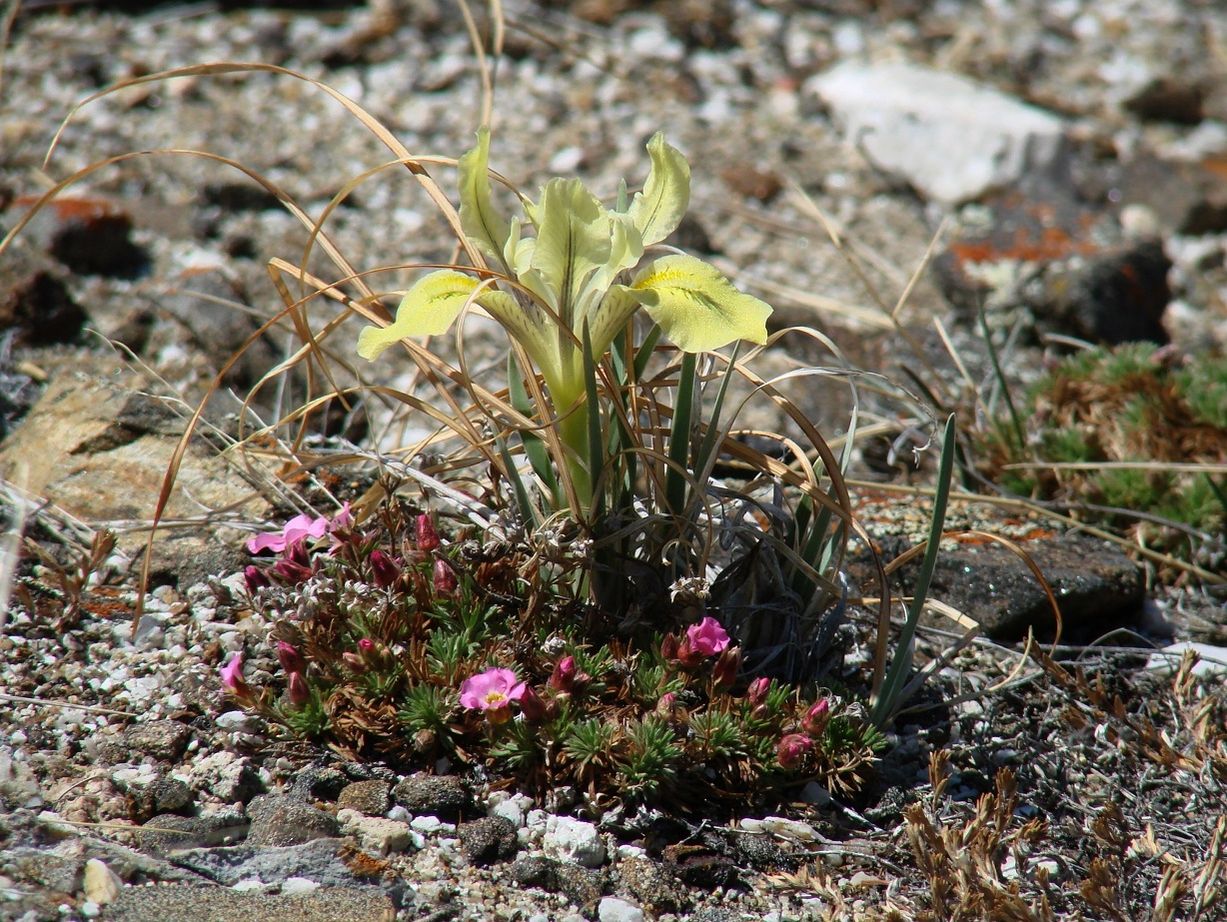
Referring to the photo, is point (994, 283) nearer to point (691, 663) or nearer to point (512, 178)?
point (512, 178)

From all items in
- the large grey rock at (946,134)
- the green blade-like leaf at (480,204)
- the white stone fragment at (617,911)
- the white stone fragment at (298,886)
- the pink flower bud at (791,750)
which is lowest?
the white stone fragment at (617,911)

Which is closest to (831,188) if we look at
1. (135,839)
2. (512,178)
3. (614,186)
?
(614,186)

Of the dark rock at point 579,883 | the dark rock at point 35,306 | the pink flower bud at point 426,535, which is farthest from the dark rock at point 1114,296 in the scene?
the dark rock at point 35,306

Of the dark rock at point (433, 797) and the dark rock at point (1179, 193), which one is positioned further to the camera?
the dark rock at point (1179, 193)

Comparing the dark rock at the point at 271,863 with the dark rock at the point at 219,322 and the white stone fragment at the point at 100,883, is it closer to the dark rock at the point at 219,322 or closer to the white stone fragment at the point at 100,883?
the white stone fragment at the point at 100,883

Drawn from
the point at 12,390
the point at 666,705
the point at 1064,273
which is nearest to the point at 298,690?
the point at 666,705

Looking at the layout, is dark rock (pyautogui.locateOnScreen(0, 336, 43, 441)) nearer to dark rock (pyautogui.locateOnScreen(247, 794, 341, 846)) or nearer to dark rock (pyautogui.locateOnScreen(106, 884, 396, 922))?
dark rock (pyautogui.locateOnScreen(247, 794, 341, 846))
